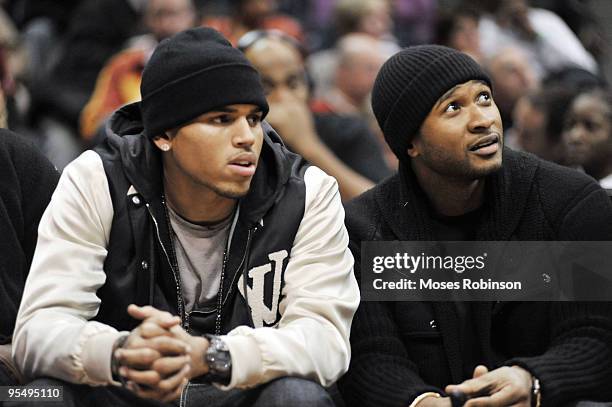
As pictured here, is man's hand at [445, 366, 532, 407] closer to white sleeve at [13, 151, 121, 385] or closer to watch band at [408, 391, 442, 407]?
watch band at [408, 391, 442, 407]

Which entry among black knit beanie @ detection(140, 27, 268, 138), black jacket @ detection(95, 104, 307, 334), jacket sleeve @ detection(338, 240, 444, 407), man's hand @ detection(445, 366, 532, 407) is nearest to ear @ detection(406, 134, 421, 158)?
jacket sleeve @ detection(338, 240, 444, 407)

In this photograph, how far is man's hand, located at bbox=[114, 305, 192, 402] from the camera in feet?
9.31

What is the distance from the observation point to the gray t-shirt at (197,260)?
3.30 meters

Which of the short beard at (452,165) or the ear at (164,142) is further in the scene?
the short beard at (452,165)

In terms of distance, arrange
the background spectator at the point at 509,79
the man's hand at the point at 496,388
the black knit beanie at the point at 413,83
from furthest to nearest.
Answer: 1. the background spectator at the point at 509,79
2. the black knit beanie at the point at 413,83
3. the man's hand at the point at 496,388

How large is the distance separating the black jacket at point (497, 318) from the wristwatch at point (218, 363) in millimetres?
538

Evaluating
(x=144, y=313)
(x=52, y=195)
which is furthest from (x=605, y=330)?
(x=52, y=195)

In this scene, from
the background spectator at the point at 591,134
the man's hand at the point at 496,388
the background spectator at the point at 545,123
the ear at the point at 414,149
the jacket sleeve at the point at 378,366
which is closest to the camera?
the man's hand at the point at 496,388

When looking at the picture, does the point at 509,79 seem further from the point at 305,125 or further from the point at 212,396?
the point at 212,396

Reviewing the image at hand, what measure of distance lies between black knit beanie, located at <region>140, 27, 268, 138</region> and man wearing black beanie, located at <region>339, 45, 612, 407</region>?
1.85 ft

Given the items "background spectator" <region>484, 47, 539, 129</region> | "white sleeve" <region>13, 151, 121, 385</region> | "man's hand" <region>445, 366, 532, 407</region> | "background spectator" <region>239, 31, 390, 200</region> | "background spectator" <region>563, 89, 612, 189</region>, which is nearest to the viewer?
"white sleeve" <region>13, 151, 121, 385</region>

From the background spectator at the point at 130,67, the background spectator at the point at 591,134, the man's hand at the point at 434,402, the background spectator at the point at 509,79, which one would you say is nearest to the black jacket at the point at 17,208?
the man's hand at the point at 434,402

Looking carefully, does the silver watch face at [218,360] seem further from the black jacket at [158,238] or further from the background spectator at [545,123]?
the background spectator at [545,123]

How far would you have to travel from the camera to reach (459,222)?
359 centimetres
